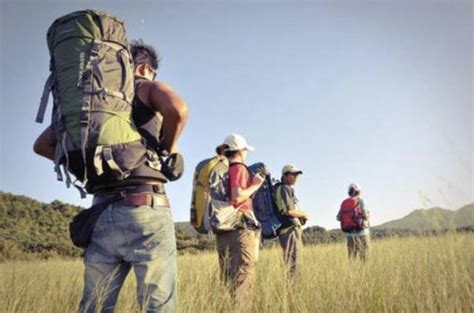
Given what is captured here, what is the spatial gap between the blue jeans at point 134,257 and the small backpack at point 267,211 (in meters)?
3.39

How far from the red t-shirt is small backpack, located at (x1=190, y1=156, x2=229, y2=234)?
0.09m

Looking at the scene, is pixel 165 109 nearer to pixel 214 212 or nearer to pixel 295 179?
pixel 214 212

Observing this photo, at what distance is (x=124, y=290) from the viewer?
198 inches

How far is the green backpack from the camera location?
1941 millimetres

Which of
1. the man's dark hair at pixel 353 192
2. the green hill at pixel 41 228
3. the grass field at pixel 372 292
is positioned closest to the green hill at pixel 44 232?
the green hill at pixel 41 228

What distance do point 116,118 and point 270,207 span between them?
12.6 feet

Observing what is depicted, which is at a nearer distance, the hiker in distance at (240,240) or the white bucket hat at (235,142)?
the hiker in distance at (240,240)

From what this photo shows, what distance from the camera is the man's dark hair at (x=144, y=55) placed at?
2.35 meters

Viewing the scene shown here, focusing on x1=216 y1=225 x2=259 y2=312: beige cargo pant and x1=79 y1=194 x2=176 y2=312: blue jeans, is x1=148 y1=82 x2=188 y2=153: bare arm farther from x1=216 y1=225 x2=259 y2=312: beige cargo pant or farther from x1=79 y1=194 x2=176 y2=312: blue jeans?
x1=216 y1=225 x2=259 y2=312: beige cargo pant

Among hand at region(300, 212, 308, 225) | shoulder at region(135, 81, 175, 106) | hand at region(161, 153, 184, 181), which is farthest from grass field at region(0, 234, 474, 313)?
shoulder at region(135, 81, 175, 106)

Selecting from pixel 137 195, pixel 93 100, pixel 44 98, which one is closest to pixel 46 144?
pixel 44 98

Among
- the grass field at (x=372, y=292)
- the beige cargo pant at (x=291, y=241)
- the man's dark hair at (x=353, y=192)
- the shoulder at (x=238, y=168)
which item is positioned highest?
the man's dark hair at (x=353, y=192)

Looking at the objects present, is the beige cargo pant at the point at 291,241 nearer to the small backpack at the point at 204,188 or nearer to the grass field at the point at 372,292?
the grass field at the point at 372,292

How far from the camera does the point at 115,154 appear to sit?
1932 mm
